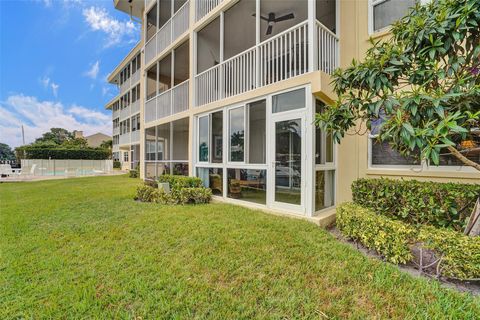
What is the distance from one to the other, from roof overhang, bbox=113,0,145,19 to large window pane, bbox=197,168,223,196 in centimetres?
1108

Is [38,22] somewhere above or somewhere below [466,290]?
above

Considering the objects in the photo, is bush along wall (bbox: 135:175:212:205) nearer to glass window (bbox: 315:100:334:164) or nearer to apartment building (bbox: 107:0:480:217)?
apartment building (bbox: 107:0:480:217)

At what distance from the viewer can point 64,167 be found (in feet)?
80.7

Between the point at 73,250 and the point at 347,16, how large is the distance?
7766 millimetres

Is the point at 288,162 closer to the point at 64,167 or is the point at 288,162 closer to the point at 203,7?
the point at 203,7

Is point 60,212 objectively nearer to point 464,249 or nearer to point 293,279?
point 293,279

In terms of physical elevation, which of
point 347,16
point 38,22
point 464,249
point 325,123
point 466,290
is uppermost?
point 38,22

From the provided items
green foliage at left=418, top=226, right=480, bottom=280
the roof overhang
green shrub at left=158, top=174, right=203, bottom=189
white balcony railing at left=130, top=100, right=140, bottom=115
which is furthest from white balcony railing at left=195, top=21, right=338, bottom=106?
white balcony railing at left=130, top=100, right=140, bottom=115

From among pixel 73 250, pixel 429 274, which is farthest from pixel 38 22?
pixel 429 274

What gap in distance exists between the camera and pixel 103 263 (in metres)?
3.26

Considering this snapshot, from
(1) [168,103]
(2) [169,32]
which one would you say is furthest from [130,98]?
(1) [168,103]

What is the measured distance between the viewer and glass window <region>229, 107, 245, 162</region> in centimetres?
646

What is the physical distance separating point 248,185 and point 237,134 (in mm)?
1499

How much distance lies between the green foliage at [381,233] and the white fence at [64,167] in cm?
2352
